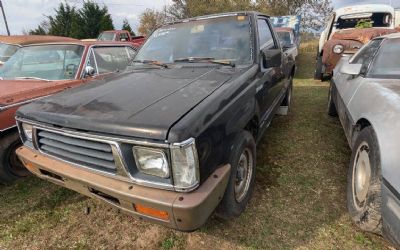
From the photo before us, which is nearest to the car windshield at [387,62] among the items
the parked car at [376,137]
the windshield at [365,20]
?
the parked car at [376,137]

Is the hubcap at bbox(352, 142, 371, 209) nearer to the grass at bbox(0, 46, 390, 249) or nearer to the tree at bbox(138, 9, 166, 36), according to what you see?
the grass at bbox(0, 46, 390, 249)

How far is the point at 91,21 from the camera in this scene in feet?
88.6

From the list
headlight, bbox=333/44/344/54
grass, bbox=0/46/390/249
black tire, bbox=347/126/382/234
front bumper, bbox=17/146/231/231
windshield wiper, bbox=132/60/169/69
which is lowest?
grass, bbox=0/46/390/249

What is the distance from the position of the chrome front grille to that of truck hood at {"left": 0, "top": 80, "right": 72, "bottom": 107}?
1.10m

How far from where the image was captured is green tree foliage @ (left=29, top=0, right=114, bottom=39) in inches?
1040

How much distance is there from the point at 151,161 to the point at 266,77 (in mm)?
1927

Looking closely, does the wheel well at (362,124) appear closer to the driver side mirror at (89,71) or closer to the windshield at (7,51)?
the driver side mirror at (89,71)

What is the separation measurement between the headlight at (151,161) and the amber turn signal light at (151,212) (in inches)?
8.7

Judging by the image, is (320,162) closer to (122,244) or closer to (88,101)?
(122,244)

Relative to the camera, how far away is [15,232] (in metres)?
2.58

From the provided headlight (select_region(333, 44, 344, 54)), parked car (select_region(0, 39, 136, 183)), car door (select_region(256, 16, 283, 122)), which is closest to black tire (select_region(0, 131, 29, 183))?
parked car (select_region(0, 39, 136, 183))

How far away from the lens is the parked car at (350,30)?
22.6ft

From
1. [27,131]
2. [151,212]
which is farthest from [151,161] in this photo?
[27,131]

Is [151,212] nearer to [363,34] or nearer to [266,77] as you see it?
[266,77]
